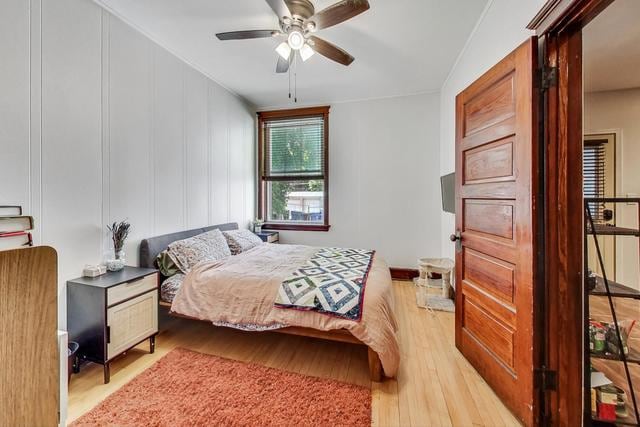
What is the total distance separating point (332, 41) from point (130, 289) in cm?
284

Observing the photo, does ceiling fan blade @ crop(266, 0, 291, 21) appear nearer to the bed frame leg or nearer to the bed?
the bed

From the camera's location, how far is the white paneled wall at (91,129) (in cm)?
170

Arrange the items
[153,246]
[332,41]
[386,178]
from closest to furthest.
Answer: [153,246] → [332,41] → [386,178]

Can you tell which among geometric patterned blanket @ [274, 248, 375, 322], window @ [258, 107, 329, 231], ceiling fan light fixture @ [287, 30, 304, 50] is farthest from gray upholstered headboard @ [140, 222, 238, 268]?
ceiling fan light fixture @ [287, 30, 304, 50]

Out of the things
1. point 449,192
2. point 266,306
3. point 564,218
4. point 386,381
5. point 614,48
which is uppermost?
point 614,48

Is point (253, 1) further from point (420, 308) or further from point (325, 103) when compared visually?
point (420, 308)

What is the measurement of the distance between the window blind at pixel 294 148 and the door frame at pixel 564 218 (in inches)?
126

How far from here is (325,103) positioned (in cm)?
432

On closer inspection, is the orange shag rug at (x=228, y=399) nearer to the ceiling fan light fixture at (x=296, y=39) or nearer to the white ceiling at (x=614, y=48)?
the ceiling fan light fixture at (x=296, y=39)

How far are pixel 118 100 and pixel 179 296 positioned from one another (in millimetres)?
1774

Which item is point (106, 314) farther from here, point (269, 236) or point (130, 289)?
point (269, 236)

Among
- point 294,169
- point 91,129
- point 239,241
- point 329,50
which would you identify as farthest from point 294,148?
point 91,129

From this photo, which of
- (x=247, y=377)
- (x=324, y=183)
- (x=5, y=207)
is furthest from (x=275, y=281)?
(x=324, y=183)

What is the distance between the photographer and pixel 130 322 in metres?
1.96
